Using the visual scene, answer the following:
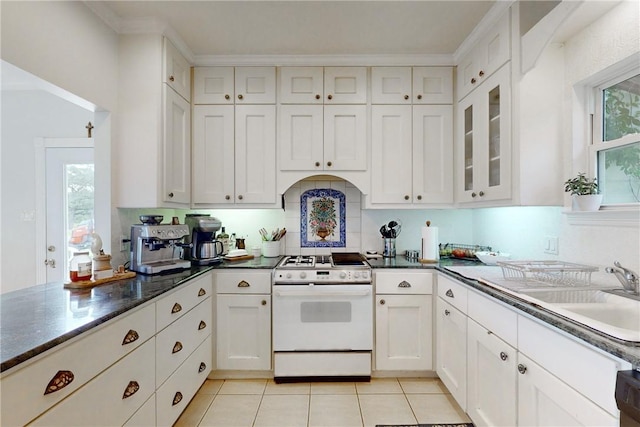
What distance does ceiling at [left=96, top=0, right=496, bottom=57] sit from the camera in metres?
2.02

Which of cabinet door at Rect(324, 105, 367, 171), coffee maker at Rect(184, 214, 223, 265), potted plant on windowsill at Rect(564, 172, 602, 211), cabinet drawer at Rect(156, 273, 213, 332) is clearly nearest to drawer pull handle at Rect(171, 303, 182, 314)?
cabinet drawer at Rect(156, 273, 213, 332)

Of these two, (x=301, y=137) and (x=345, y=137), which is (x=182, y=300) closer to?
(x=301, y=137)

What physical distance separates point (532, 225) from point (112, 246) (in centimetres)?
285

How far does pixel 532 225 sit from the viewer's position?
217 centimetres

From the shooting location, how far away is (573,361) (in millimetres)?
1078

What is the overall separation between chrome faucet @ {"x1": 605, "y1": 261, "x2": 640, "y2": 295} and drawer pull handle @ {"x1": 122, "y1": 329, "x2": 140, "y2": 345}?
86.9 inches

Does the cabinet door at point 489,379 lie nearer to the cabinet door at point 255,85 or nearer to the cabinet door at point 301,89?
the cabinet door at point 301,89

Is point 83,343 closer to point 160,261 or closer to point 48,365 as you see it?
point 48,365

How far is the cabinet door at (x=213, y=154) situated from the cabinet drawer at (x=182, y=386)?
117 cm

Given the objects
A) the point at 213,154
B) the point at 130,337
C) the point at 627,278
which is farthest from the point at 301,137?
the point at 627,278

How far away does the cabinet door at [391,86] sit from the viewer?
8.75 ft

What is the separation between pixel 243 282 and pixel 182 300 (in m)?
0.56

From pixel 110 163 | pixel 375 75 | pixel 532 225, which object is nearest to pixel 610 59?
pixel 532 225

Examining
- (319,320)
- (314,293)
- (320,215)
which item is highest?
(320,215)
